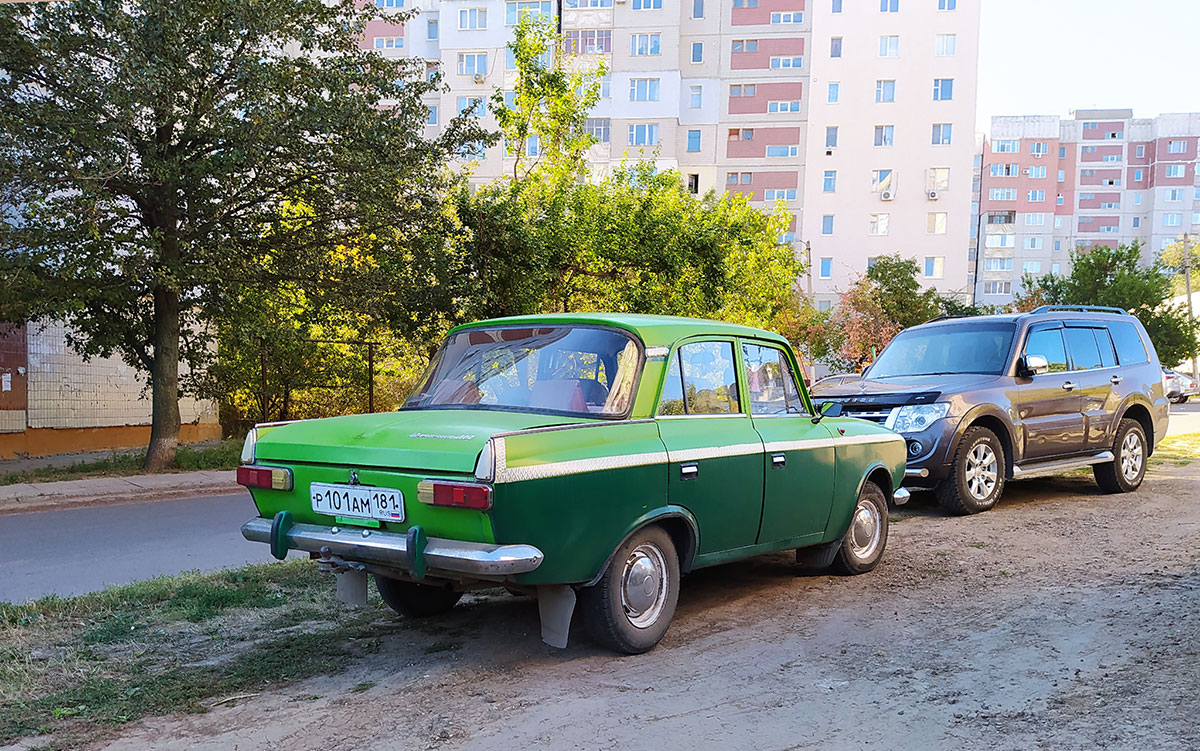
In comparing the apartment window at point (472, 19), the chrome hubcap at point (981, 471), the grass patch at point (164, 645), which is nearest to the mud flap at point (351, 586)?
the grass patch at point (164, 645)

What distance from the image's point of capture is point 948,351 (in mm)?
11039

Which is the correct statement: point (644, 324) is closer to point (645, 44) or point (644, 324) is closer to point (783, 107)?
point (645, 44)

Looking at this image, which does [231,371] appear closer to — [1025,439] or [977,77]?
[1025,439]

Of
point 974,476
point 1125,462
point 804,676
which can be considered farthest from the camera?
point 1125,462

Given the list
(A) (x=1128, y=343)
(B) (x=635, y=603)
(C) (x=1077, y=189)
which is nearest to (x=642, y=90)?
(A) (x=1128, y=343)

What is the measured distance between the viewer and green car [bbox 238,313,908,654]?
4.46 meters

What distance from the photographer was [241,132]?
535 inches

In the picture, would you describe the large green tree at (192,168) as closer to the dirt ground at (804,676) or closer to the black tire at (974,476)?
the black tire at (974,476)

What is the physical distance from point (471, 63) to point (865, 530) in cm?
5916

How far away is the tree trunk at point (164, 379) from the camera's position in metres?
15.6

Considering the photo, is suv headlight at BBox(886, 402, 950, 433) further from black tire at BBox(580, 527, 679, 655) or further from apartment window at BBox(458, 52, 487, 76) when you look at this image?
apartment window at BBox(458, 52, 487, 76)

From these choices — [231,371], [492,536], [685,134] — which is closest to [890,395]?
[492,536]

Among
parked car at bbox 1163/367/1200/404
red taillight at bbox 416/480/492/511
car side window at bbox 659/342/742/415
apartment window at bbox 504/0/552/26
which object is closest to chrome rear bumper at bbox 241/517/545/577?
red taillight at bbox 416/480/492/511

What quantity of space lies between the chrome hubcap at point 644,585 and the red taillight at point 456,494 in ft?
3.37
